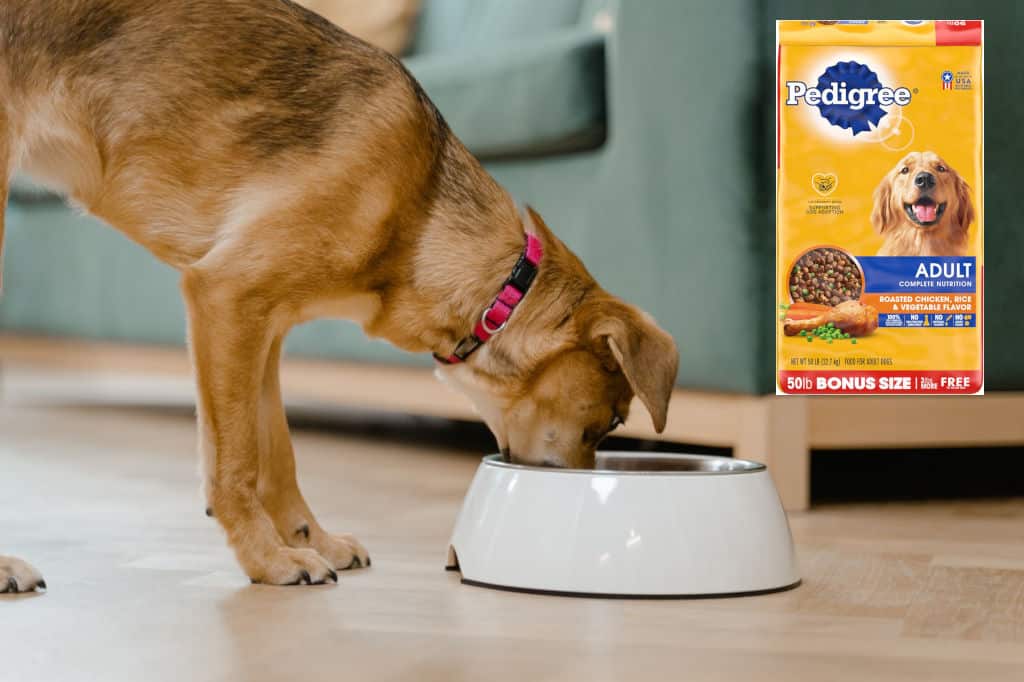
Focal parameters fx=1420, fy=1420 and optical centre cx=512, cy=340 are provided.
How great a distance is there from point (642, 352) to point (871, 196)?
0.75m

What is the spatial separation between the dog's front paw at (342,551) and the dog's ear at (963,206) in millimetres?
1245

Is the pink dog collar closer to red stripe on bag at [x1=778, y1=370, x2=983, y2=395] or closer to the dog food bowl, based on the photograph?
the dog food bowl

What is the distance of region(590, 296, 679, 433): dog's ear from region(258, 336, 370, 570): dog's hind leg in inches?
19.4

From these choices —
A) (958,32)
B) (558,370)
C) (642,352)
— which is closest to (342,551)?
(558,370)

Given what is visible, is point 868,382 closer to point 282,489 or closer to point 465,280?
point 465,280

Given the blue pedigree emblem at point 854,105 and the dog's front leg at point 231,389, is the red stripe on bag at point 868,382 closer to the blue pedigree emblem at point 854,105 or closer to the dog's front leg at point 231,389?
the blue pedigree emblem at point 854,105

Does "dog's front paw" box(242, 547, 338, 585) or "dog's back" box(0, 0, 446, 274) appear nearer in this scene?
"dog's front paw" box(242, 547, 338, 585)

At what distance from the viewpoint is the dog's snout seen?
2.52 m

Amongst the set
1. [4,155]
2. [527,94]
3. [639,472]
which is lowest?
[639,472]

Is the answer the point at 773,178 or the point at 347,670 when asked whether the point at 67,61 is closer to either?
the point at 347,670

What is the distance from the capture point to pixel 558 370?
2.14 m

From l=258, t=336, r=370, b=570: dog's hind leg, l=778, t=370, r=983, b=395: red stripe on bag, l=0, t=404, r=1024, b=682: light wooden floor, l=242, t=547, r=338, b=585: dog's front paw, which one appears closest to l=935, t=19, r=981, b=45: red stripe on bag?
l=778, t=370, r=983, b=395: red stripe on bag

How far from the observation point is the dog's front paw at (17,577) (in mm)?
1826

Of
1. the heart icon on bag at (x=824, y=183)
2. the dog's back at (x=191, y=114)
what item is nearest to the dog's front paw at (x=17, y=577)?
the dog's back at (x=191, y=114)
